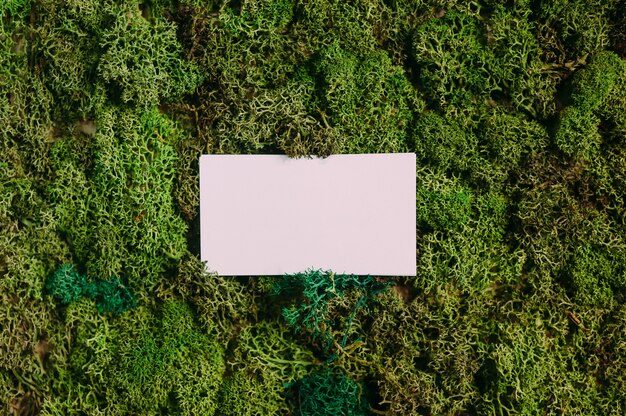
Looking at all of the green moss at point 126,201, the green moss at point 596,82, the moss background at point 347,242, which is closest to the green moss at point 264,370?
the moss background at point 347,242

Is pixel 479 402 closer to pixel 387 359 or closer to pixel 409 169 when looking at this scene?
pixel 387 359

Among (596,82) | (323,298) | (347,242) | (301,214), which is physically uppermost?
(596,82)

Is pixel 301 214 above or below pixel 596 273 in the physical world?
above

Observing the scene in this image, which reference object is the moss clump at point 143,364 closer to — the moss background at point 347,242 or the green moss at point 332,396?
the moss background at point 347,242

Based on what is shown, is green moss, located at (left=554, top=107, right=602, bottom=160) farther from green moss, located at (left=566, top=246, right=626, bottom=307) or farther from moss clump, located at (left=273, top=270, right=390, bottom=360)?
moss clump, located at (left=273, top=270, right=390, bottom=360)

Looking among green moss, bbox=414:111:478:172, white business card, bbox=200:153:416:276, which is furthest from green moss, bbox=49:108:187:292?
green moss, bbox=414:111:478:172

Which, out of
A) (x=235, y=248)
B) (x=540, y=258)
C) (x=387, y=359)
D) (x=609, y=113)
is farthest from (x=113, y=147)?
(x=609, y=113)

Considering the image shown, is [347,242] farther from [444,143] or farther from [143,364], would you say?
[143,364]

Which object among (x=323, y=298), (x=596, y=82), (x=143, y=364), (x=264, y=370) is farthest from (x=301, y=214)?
(x=596, y=82)
